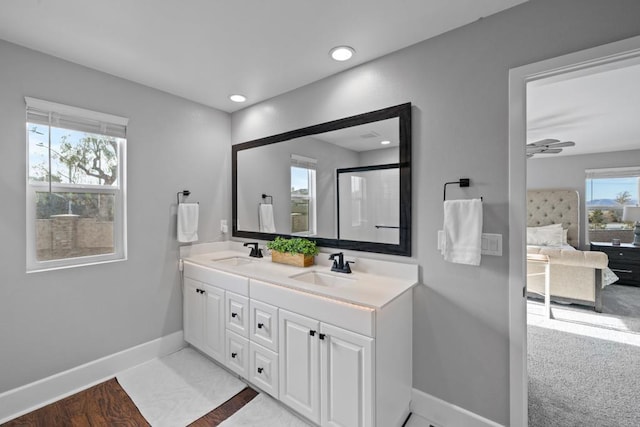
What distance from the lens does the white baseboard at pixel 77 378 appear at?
71.9 inches

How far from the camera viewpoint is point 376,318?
1.41 m

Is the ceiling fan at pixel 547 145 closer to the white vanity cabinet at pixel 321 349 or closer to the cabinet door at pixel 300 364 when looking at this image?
the white vanity cabinet at pixel 321 349

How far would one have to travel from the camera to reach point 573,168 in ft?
17.8

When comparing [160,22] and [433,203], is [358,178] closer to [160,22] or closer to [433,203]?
[433,203]

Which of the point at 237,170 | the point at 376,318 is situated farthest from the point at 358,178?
the point at 237,170

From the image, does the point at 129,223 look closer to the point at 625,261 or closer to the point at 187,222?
the point at 187,222

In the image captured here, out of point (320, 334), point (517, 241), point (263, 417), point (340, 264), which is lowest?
point (263, 417)

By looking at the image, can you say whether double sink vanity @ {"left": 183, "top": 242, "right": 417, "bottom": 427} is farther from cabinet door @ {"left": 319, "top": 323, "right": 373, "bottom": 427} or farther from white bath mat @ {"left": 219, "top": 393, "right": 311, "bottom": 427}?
white bath mat @ {"left": 219, "top": 393, "right": 311, "bottom": 427}

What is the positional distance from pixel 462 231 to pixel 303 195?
1344 millimetres

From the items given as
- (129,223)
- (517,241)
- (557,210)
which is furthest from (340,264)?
(557,210)

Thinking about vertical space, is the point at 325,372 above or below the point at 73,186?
below

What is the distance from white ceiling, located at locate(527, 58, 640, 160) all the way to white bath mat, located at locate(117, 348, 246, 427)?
2848 millimetres

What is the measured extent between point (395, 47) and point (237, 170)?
77.1 inches

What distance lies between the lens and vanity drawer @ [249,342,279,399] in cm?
184
